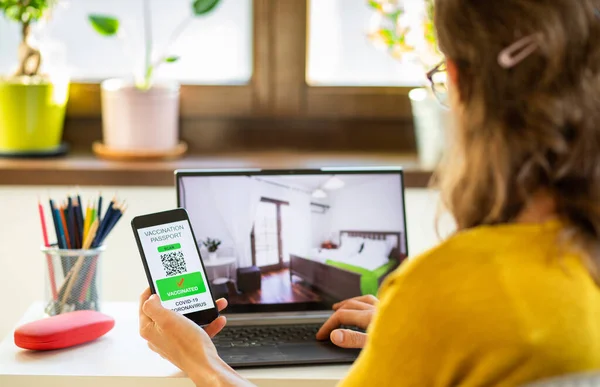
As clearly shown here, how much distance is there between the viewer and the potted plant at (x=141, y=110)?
1794mm

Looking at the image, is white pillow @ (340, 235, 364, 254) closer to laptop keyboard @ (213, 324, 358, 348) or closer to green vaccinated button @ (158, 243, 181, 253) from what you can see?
laptop keyboard @ (213, 324, 358, 348)

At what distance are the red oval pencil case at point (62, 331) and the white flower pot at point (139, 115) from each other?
70 cm

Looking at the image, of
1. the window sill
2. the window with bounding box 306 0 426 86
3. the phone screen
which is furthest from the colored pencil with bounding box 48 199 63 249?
the window with bounding box 306 0 426 86

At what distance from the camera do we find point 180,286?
1116 mm

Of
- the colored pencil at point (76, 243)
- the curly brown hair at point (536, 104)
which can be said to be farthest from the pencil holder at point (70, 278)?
the curly brown hair at point (536, 104)

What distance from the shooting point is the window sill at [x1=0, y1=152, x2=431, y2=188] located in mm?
1763

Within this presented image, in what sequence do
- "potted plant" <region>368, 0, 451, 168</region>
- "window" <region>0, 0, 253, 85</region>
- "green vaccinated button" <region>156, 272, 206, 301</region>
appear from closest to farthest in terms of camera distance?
"green vaccinated button" <region>156, 272, 206, 301</region>, "potted plant" <region>368, 0, 451, 168</region>, "window" <region>0, 0, 253, 85</region>

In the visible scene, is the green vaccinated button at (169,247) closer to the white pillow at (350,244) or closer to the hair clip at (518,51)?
the white pillow at (350,244)

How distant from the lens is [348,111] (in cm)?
200

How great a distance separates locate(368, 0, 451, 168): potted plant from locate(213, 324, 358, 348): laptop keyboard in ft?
2.16

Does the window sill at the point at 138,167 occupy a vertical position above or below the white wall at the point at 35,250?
above

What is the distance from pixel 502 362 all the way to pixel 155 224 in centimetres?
61

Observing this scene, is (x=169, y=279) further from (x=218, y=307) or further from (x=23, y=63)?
(x=23, y=63)

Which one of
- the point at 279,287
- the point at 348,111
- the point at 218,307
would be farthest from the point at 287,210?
the point at 348,111
